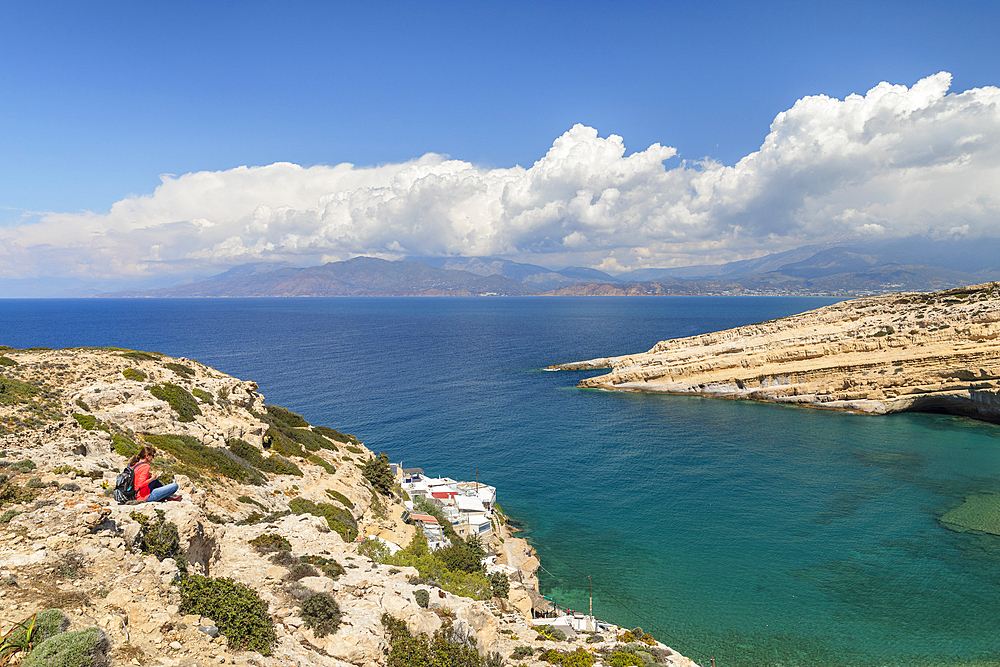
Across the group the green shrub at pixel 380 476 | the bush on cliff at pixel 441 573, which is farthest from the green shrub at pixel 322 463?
the bush on cliff at pixel 441 573

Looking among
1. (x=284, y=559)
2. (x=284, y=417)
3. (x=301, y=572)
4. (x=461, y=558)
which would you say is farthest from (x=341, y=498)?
(x=284, y=417)

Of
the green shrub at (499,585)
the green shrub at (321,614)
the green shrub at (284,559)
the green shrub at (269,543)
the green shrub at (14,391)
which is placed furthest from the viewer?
the green shrub at (499,585)

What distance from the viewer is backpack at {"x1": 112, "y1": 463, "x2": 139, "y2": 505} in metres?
14.1

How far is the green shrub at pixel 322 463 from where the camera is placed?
1416 inches

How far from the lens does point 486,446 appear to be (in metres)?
60.9

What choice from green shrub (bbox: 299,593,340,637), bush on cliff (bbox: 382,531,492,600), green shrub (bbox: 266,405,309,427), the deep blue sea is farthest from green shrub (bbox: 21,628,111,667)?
green shrub (bbox: 266,405,309,427)

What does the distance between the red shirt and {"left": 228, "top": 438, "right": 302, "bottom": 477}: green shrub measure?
16.4 metres

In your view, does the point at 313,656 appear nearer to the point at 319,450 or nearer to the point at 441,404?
the point at 319,450

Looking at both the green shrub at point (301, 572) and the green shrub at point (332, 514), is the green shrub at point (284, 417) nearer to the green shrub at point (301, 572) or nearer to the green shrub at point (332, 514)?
the green shrub at point (332, 514)

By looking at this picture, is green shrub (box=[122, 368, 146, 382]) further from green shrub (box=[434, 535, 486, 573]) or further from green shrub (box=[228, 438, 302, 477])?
green shrub (box=[434, 535, 486, 573])

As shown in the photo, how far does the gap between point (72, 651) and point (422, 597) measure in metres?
9.96

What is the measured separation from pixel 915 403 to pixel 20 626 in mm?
91340

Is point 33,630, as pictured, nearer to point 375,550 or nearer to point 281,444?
point 375,550

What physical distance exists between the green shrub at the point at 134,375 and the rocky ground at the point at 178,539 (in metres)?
0.17
